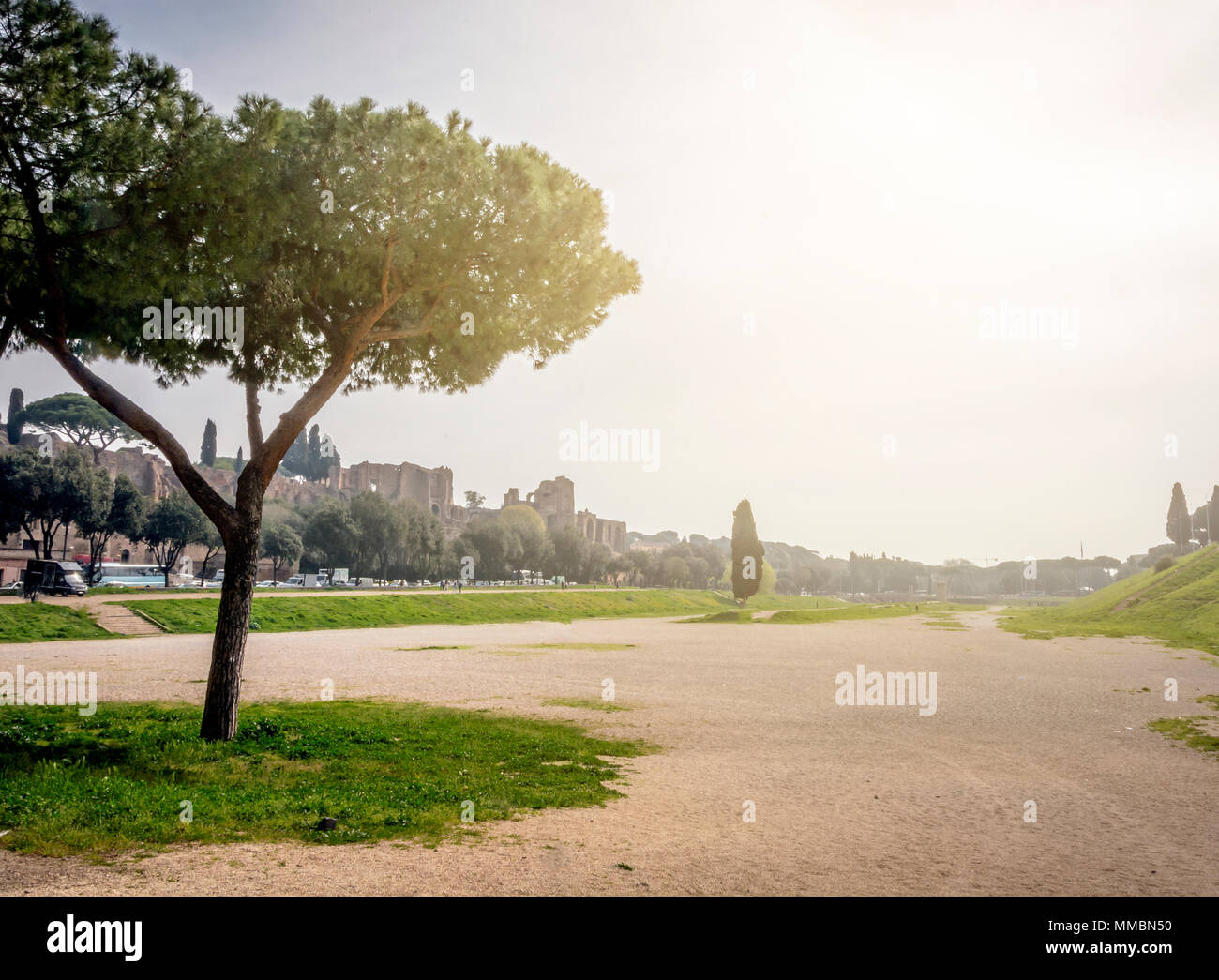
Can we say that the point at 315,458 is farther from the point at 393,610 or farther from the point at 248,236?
the point at 248,236

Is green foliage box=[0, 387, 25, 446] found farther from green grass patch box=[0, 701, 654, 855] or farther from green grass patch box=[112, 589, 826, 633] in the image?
green grass patch box=[0, 701, 654, 855]

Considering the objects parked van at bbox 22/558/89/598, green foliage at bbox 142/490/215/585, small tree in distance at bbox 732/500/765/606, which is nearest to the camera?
parked van at bbox 22/558/89/598

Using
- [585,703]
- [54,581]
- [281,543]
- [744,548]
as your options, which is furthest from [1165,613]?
[281,543]

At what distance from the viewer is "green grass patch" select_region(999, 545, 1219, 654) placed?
126 ft

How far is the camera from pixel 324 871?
5.75 m

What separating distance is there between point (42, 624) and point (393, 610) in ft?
62.9

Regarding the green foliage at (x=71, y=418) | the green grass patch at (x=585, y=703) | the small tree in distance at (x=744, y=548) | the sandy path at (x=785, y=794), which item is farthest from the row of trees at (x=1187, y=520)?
the green foliage at (x=71, y=418)

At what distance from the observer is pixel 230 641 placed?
10305mm

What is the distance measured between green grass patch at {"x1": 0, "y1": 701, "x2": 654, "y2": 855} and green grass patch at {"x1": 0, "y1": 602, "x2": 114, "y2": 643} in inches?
686

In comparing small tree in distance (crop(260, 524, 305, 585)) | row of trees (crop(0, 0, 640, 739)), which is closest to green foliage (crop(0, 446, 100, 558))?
small tree in distance (crop(260, 524, 305, 585))

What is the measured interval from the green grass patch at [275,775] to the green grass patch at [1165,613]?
3247cm
